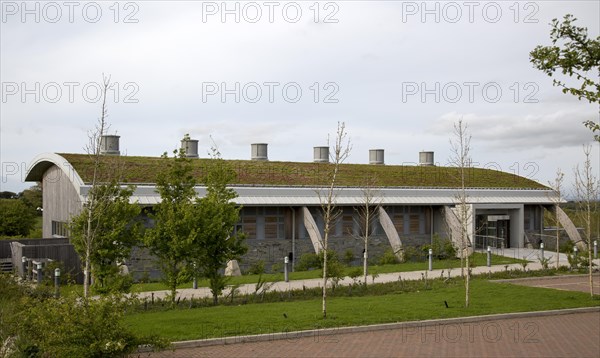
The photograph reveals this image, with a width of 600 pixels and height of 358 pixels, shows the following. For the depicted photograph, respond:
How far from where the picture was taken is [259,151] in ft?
153

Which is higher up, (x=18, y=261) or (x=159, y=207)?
(x=159, y=207)

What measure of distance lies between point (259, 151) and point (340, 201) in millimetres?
13021

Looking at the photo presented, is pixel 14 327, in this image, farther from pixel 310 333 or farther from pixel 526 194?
pixel 526 194

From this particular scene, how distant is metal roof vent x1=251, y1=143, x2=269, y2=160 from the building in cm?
8

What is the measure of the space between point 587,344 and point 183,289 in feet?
46.6

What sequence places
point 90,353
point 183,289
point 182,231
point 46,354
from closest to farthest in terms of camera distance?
point 90,353
point 46,354
point 182,231
point 183,289

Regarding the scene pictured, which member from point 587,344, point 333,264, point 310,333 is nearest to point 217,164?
point 333,264

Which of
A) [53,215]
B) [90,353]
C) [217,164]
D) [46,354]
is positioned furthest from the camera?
[53,215]

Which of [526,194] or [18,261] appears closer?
[18,261]

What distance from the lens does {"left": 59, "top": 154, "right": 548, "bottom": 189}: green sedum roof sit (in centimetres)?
3322

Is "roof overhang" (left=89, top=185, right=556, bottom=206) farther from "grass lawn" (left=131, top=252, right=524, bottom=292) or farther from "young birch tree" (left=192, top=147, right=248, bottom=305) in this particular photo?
"young birch tree" (left=192, top=147, right=248, bottom=305)

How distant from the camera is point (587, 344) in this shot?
14.4 meters

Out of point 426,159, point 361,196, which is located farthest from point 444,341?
point 426,159

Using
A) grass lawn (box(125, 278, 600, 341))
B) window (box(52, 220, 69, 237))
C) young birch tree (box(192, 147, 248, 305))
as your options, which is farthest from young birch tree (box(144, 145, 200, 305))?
window (box(52, 220, 69, 237))
